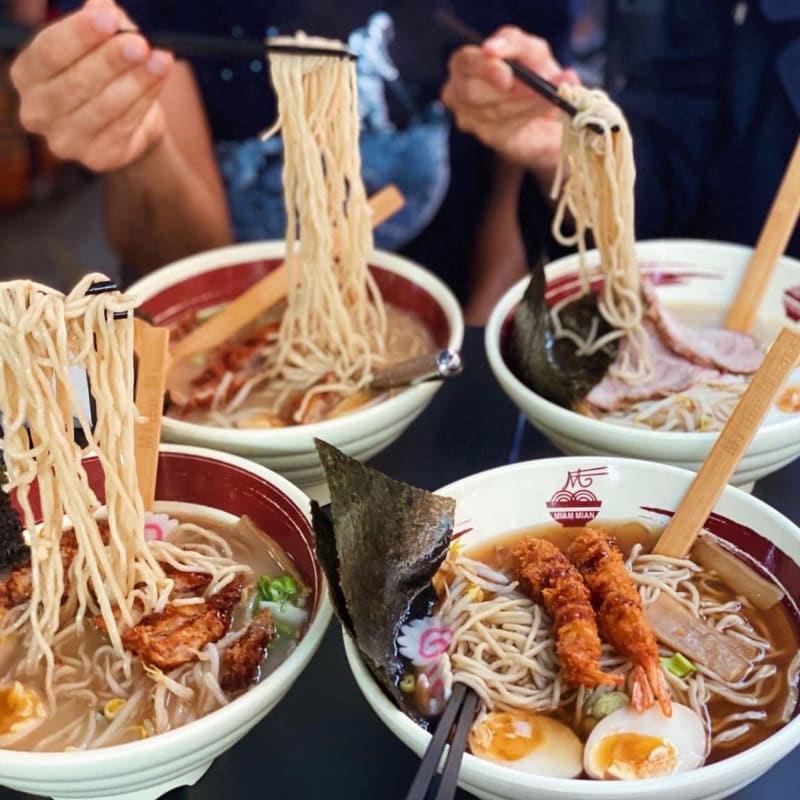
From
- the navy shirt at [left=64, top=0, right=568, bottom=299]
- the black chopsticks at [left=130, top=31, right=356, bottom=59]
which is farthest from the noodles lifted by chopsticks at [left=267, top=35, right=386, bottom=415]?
the navy shirt at [left=64, top=0, right=568, bottom=299]

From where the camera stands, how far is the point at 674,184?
232 cm

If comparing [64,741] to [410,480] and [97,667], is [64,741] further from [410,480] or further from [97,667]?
[410,480]

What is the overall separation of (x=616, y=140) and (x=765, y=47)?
908 mm

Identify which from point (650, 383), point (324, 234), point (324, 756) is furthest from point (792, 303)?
point (324, 756)

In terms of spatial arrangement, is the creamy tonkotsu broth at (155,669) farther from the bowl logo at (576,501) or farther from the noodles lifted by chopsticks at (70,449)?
the bowl logo at (576,501)

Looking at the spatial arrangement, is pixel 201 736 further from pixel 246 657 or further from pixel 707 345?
pixel 707 345

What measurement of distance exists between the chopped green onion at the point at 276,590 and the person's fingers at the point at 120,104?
1007 mm

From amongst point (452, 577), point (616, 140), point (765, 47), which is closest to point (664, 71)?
point (765, 47)

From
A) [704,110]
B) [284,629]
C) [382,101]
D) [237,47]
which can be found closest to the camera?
[284,629]

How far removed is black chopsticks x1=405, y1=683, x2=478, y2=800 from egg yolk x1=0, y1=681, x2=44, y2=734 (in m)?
0.47

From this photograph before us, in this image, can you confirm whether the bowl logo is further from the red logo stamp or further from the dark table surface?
the red logo stamp

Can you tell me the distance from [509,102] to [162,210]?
97 cm

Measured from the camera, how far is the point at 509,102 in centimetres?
196

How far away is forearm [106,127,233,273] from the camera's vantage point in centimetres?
225
